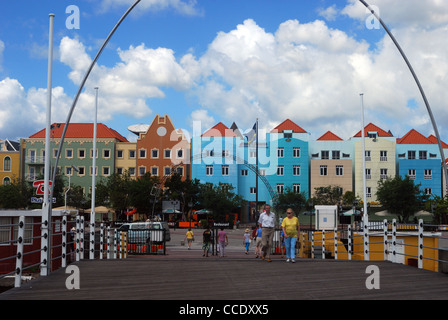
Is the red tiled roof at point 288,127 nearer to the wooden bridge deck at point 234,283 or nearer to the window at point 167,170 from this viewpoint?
the window at point 167,170

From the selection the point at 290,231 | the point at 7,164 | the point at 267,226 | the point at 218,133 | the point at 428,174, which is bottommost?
the point at 290,231

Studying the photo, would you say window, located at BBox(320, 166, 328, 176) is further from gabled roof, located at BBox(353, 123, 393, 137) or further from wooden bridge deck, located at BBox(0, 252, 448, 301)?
wooden bridge deck, located at BBox(0, 252, 448, 301)

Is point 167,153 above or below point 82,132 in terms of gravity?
below

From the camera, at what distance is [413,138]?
9450cm

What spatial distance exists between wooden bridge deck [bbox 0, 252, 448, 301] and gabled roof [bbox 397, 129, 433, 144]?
81126 mm

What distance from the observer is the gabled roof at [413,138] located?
93.4 meters

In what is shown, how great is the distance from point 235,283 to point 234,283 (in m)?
0.02

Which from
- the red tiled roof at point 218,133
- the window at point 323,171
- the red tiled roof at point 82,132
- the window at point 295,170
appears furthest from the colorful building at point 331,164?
the red tiled roof at point 82,132

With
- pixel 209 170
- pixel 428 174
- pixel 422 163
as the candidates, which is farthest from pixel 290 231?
pixel 428 174

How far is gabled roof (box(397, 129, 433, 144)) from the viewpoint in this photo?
93.4 metres

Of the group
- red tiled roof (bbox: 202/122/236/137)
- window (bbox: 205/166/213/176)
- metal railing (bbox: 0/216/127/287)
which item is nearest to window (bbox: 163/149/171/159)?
red tiled roof (bbox: 202/122/236/137)

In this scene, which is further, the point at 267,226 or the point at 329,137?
the point at 329,137

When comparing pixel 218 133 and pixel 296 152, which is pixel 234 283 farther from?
pixel 218 133

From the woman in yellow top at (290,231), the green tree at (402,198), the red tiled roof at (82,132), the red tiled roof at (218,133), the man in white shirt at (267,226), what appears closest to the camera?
the woman in yellow top at (290,231)
